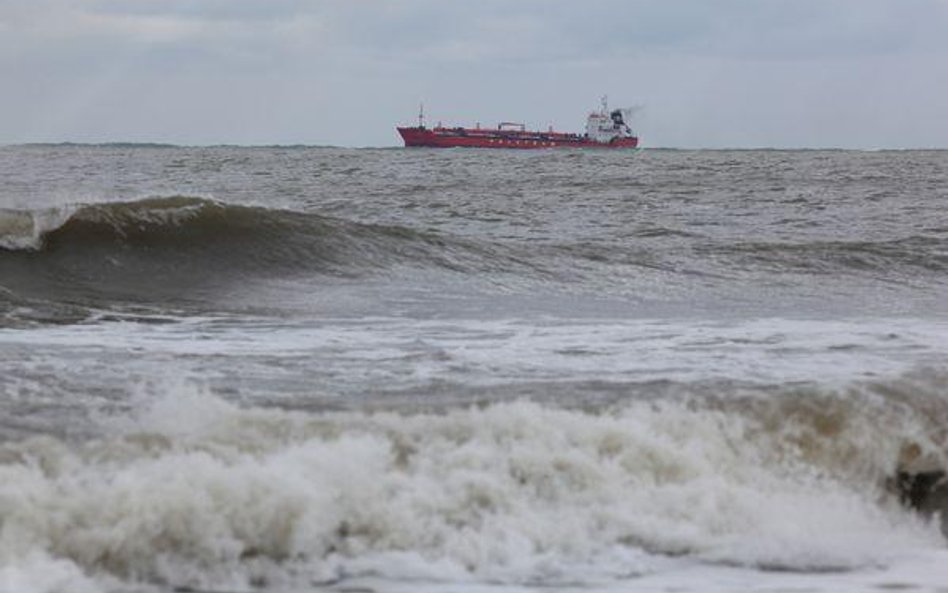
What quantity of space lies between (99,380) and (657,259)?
932cm

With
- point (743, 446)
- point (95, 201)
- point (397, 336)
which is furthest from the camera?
point (95, 201)

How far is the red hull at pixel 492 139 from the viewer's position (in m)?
94.9

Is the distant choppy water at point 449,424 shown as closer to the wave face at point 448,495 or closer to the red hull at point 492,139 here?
the wave face at point 448,495

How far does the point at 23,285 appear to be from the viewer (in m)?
11.1

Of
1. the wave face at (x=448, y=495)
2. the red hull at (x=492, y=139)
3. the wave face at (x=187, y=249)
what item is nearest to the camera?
the wave face at (x=448, y=495)

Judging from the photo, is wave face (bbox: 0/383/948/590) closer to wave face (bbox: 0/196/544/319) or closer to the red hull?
wave face (bbox: 0/196/544/319)

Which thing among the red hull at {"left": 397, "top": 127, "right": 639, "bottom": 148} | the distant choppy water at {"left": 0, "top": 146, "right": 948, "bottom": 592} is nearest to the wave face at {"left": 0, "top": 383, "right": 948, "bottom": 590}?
the distant choppy water at {"left": 0, "top": 146, "right": 948, "bottom": 592}

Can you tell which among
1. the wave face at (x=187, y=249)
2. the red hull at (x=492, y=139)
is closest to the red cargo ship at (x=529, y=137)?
the red hull at (x=492, y=139)

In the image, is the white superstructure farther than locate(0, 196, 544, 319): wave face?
Yes

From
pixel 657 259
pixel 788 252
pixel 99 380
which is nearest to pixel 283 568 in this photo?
pixel 99 380

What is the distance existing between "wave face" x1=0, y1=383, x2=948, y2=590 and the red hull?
295 feet

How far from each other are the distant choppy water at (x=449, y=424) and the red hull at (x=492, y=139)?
82.2 m

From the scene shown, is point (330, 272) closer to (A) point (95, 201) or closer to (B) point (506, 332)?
(A) point (95, 201)

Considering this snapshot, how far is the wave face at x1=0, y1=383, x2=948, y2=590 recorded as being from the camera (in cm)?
402
